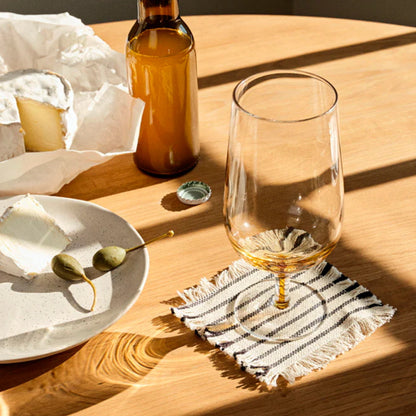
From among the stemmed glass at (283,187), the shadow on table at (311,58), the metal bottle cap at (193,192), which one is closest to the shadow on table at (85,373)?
the stemmed glass at (283,187)

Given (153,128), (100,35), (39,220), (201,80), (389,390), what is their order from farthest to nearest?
(100,35) < (201,80) < (153,128) < (39,220) < (389,390)

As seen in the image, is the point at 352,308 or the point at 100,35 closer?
the point at 352,308

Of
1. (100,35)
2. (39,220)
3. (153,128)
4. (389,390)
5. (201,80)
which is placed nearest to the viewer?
(389,390)

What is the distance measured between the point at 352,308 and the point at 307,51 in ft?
2.20

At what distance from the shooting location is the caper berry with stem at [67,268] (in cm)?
79

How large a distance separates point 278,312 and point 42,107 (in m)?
0.51

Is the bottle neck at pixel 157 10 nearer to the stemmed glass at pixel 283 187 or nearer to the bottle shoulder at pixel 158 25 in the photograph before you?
the bottle shoulder at pixel 158 25

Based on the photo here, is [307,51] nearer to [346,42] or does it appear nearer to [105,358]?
[346,42]

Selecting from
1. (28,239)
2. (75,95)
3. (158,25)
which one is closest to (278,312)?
(28,239)

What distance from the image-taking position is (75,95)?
3.70 feet

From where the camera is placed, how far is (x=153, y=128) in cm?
96

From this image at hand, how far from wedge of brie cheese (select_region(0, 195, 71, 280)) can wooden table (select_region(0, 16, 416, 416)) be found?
12cm

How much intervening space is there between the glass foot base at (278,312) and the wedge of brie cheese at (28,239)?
0.25m

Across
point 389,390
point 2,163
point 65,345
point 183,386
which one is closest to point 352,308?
point 389,390
